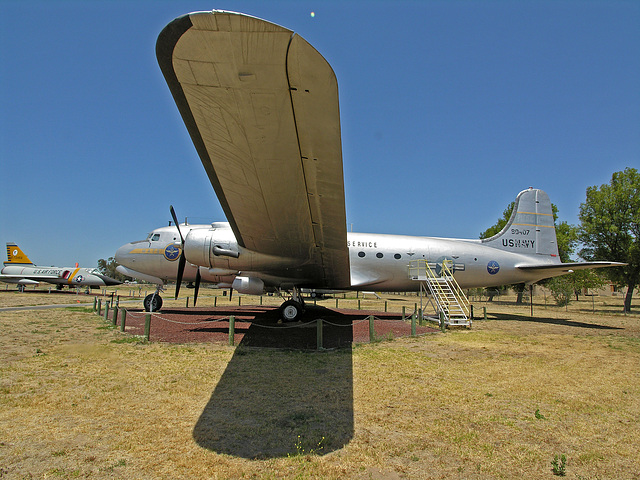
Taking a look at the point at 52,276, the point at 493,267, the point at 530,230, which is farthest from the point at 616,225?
the point at 52,276

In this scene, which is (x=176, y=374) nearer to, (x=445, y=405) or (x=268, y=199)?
(x=268, y=199)

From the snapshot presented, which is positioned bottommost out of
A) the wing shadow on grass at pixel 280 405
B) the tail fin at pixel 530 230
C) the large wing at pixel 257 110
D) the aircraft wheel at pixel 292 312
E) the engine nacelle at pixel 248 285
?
the wing shadow on grass at pixel 280 405

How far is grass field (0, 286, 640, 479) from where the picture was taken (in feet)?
10.5

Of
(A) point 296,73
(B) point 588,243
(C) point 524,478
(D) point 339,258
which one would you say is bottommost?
(C) point 524,478

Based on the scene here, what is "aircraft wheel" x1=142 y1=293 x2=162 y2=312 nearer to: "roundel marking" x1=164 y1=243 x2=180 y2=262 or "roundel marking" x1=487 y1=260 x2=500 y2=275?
"roundel marking" x1=164 y1=243 x2=180 y2=262

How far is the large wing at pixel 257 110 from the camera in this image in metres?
2.97

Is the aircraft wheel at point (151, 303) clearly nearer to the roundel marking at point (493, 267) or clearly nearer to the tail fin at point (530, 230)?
the roundel marking at point (493, 267)

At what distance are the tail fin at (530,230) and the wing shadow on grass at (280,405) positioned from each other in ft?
40.3

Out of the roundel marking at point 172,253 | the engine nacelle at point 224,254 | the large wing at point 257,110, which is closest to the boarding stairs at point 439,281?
the engine nacelle at point 224,254

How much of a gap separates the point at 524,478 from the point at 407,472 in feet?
3.41

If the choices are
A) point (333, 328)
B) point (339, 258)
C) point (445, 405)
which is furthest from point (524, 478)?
point (333, 328)

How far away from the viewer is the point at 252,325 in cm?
1269

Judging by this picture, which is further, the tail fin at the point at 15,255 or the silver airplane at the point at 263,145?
the tail fin at the point at 15,255

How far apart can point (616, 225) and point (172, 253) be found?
35.0 meters
